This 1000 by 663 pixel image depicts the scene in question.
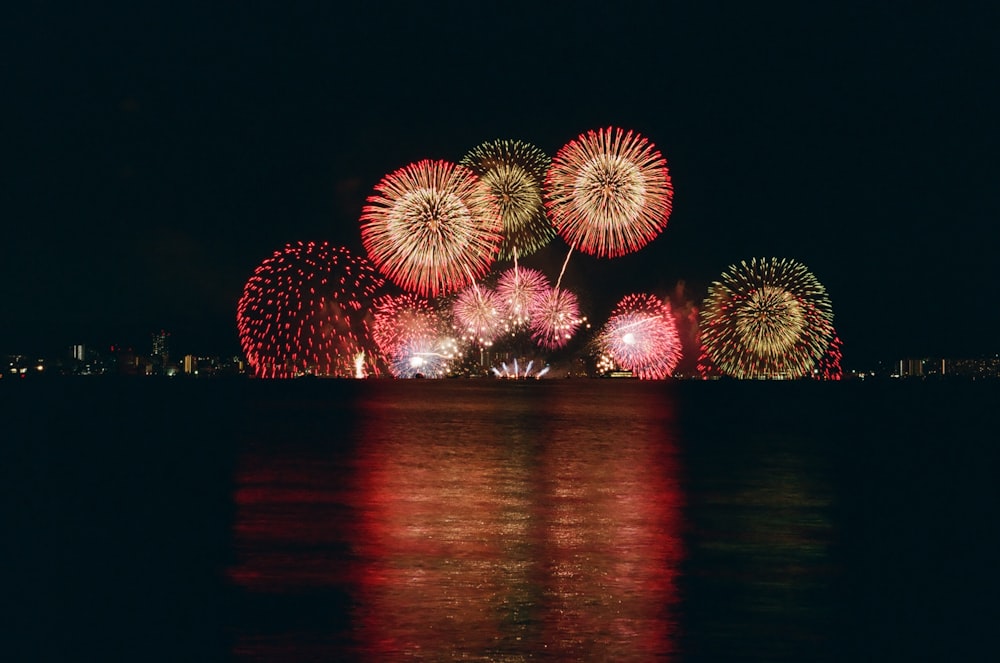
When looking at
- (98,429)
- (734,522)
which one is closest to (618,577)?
(734,522)

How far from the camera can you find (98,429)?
81.2m

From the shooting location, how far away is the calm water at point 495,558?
54.6ft

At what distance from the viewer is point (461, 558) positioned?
910 inches

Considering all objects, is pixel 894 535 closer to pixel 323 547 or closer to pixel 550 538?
pixel 550 538

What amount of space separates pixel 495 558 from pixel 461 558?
24.8 inches

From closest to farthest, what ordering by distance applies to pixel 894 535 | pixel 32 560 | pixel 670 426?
1. pixel 32 560
2. pixel 894 535
3. pixel 670 426

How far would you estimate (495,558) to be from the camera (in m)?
23.3

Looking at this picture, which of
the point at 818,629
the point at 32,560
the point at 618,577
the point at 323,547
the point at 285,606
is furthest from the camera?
the point at 323,547

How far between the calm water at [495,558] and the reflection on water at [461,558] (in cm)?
7

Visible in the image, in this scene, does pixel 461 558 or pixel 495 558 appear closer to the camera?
pixel 461 558

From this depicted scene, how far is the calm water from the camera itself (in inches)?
656

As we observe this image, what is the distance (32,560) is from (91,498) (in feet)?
41.3

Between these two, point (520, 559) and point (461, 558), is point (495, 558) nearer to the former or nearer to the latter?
point (520, 559)

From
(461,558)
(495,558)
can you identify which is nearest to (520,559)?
(495,558)
